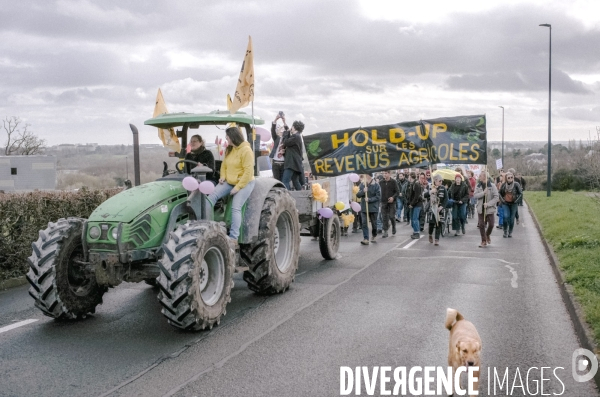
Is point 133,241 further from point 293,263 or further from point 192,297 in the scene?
point 293,263

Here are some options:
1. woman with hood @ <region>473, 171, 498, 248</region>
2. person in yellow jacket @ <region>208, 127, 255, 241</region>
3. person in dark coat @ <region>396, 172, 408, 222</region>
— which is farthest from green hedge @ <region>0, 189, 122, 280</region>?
person in dark coat @ <region>396, 172, 408, 222</region>

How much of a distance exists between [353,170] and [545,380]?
363 inches

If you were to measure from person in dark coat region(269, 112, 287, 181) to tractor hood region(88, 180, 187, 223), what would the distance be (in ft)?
14.7

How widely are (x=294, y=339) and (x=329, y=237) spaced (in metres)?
6.18

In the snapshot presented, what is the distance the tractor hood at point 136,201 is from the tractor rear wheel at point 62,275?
481 millimetres

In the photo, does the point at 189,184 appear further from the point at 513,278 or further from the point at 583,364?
the point at 513,278

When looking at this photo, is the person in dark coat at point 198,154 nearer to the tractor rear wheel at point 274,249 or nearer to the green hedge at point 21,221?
the tractor rear wheel at point 274,249

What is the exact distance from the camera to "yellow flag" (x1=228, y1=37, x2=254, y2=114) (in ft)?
32.0

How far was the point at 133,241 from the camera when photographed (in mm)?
7180

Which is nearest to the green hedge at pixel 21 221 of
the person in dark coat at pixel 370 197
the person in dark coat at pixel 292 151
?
the person in dark coat at pixel 292 151

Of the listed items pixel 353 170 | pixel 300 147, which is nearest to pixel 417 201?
pixel 353 170

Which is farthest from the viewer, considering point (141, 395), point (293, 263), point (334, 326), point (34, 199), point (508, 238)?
point (508, 238)

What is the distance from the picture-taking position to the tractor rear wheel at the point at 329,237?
1284 centimetres

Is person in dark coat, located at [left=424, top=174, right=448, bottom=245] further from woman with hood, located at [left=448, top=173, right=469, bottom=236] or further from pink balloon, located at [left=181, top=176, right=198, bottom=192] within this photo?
pink balloon, located at [left=181, top=176, right=198, bottom=192]
